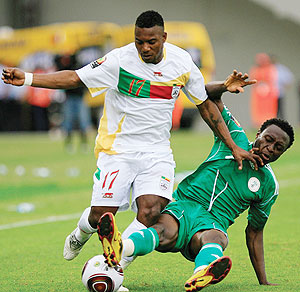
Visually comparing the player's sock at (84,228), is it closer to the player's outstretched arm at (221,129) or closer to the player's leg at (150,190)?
the player's leg at (150,190)

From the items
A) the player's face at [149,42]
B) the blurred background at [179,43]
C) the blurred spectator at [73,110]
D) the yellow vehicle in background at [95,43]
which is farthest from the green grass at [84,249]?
the blurred background at [179,43]

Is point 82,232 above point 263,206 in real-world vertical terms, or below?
below

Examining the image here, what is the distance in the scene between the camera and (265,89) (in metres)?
28.0

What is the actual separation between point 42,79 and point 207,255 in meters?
1.88

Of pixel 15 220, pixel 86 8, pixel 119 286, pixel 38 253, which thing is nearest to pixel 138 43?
pixel 119 286

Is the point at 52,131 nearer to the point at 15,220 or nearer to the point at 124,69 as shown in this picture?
the point at 15,220

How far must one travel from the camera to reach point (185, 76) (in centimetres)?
637

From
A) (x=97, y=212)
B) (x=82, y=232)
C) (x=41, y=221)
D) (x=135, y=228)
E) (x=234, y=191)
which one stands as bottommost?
(x=41, y=221)

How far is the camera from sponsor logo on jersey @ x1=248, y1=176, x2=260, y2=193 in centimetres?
608

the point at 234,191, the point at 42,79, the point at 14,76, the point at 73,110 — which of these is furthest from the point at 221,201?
the point at 73,110

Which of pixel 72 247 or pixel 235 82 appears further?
pixel 72 247

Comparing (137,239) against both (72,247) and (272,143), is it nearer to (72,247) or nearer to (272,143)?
(272,143)

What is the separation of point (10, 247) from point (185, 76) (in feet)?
9.88

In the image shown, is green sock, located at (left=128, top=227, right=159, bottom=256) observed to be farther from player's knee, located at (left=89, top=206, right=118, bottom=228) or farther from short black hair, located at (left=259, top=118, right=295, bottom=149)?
short black hair, located at (left=259, top=118, right=295, bottom=149)
